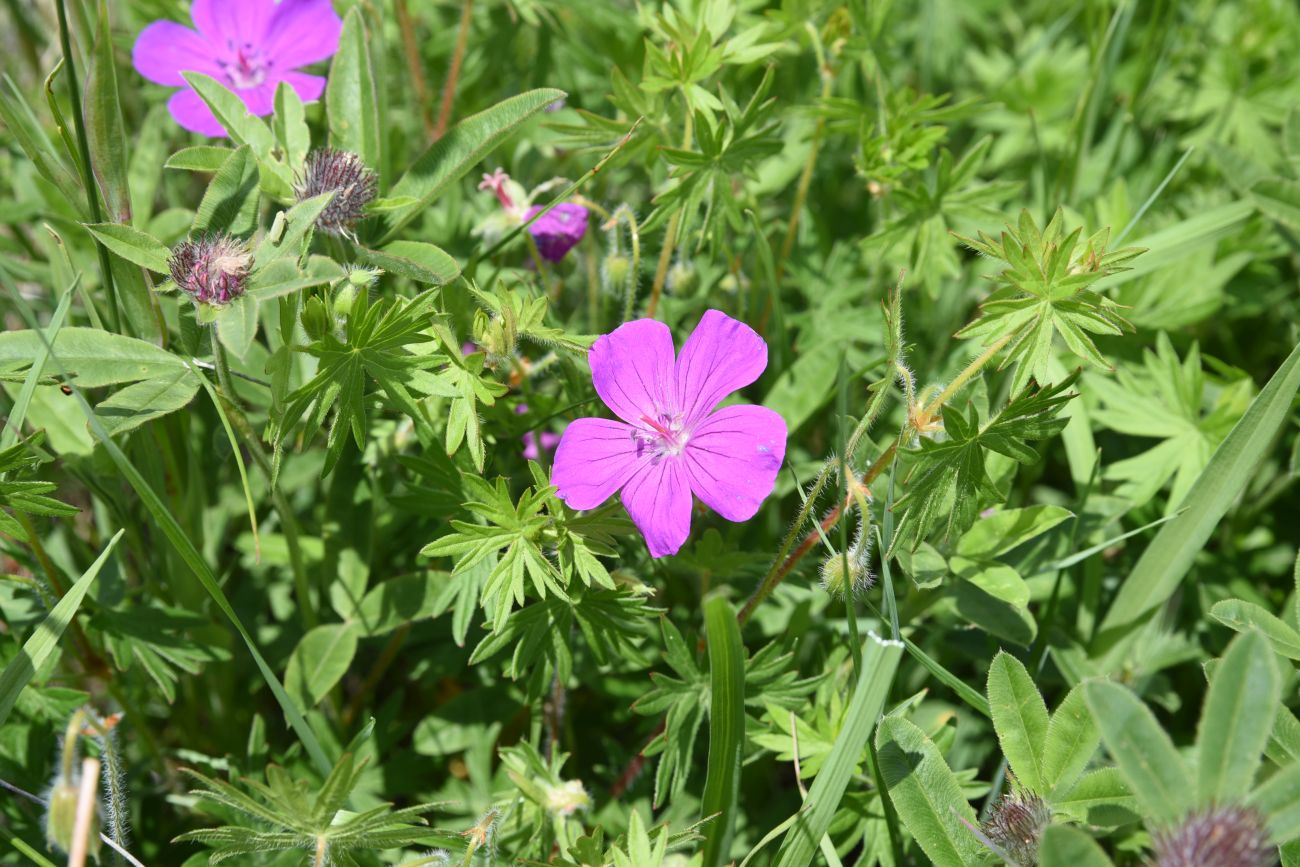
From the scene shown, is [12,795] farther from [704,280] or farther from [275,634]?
[704,280]

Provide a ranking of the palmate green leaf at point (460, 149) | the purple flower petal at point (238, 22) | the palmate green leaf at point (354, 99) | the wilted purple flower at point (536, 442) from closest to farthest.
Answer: the palmate green leaf at point (460, 149) → the palmate green leaf at point (354, 99) → the wilted purple flower at point (536, 442) → the purple flower petal at point (238, 22)

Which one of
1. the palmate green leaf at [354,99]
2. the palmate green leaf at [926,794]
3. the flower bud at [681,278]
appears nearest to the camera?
the palmate green leaf at [926,794]

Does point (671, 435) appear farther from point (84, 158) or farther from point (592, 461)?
point (84, 158)

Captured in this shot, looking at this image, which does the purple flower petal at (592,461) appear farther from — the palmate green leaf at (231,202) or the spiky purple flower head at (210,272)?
the palmate green leaf at (231,202)

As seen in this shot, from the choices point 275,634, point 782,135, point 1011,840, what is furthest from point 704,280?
point 1011,840

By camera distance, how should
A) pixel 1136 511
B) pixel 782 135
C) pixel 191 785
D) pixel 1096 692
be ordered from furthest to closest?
pixel 782 135 < pixel 1136 511 < pixel 191 785 < pixel 1096 692

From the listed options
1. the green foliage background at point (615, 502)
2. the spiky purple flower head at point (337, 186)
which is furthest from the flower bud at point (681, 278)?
the spiky purple flower head at point (337, 186)
